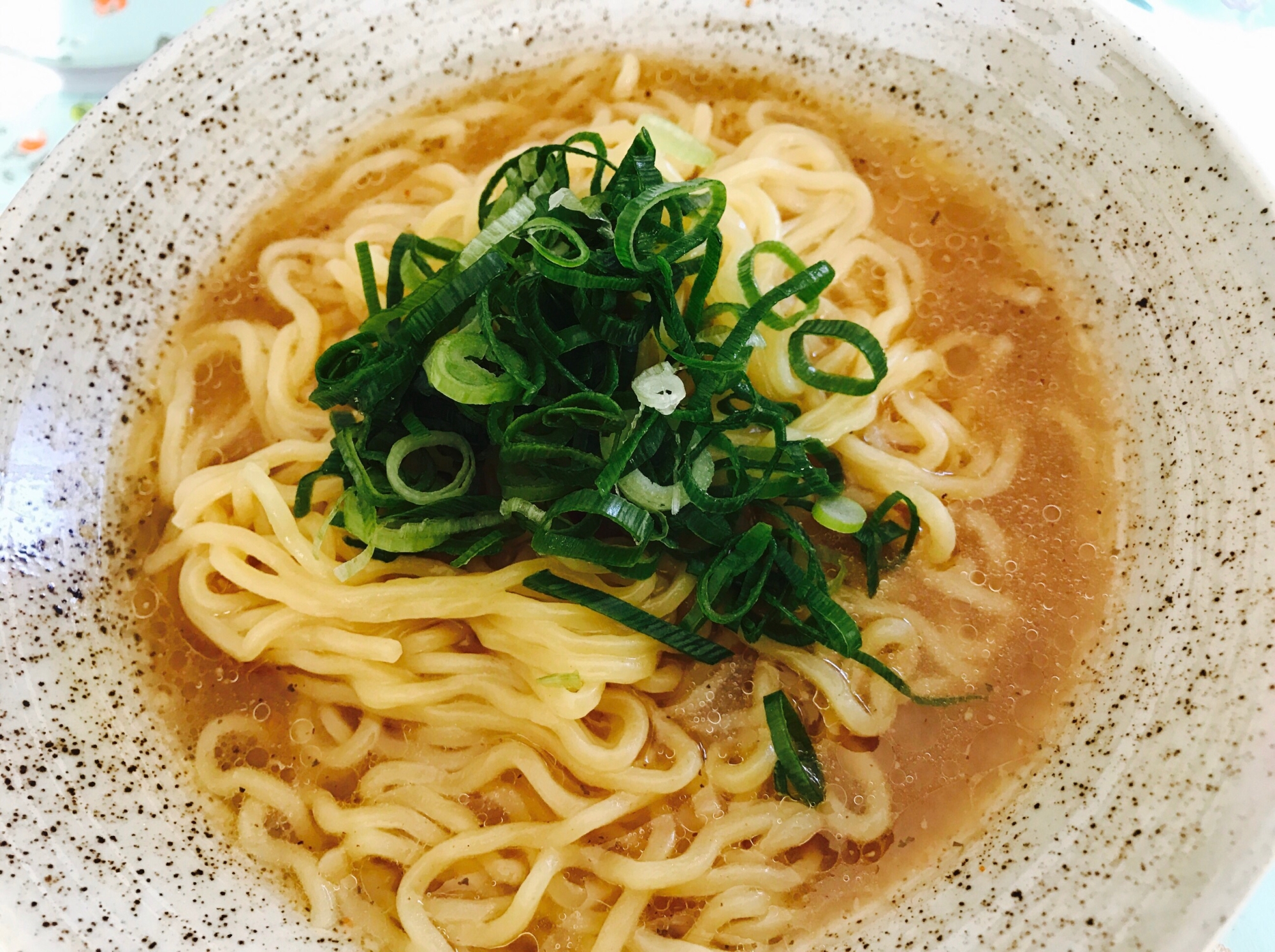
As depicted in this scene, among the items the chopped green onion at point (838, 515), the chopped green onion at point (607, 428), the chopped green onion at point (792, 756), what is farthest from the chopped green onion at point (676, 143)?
the chopped green onion at point (792, 756)

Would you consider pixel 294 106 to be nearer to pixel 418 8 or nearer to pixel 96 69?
pixel 418 8

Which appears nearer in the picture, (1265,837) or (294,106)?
(1265,837)

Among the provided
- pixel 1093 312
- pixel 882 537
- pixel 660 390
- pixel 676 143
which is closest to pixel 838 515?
pixel 882 537

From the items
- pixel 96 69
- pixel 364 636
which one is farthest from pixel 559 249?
pixel 96 69

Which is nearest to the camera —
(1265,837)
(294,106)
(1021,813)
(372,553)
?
(1265,837)

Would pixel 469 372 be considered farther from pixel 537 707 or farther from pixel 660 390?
pixel 537 707

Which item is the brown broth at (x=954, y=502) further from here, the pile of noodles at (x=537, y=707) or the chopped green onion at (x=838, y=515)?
the chopped green onion at (x=838, y=515)
